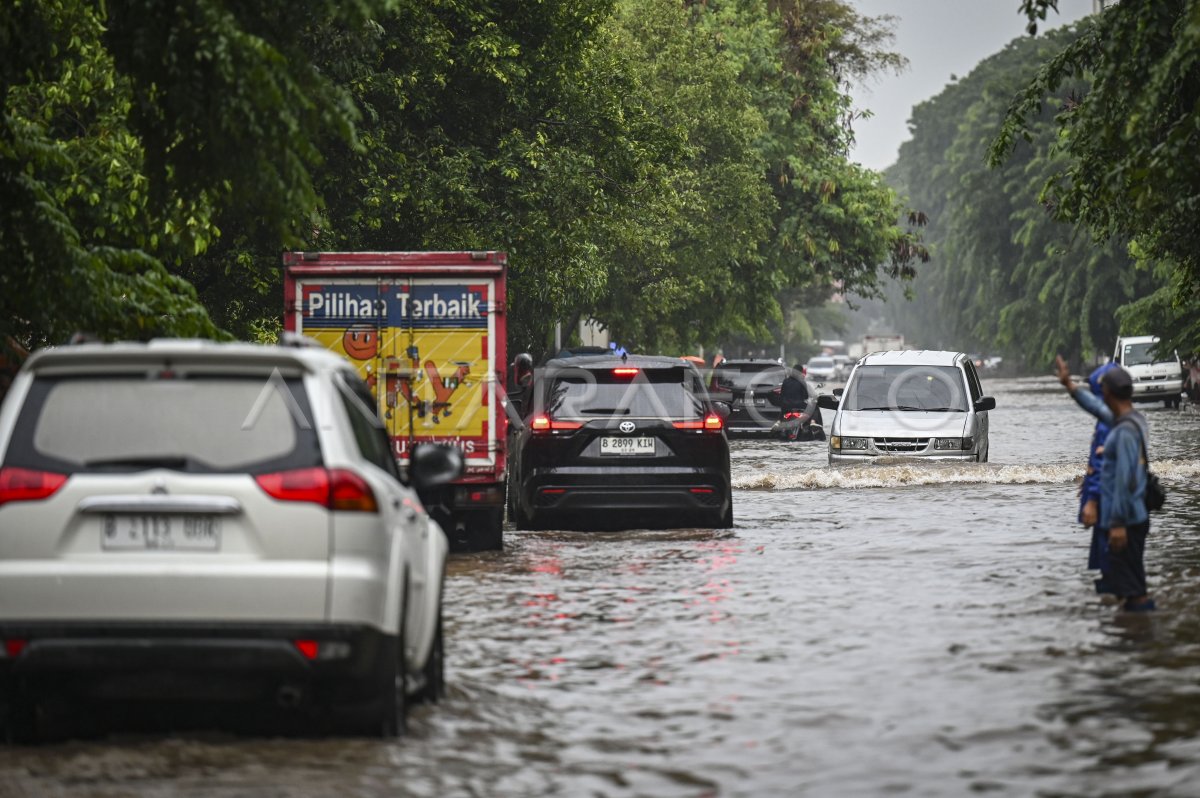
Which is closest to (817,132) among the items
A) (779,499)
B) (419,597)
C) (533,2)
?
(533,2)

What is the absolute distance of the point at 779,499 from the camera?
938 inches

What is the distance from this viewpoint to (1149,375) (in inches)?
2229

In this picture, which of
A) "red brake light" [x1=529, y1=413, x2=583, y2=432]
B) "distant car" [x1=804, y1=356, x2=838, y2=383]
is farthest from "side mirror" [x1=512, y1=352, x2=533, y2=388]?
"distant car" [x1=804, y1=356, x2=838, y2=383]

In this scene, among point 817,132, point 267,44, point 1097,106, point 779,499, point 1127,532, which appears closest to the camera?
point 267,44

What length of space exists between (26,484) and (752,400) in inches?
1317

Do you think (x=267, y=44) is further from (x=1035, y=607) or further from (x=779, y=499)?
(x=779, y=499)

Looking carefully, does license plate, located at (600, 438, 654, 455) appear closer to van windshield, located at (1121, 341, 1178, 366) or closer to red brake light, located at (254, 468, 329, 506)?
red brake light, located at (254, 468, 329, 506)

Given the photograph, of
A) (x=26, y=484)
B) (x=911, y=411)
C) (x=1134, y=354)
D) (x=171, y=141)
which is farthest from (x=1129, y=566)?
(x=1134, y=354)

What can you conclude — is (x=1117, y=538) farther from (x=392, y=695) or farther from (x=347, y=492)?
(x=347, y=492)

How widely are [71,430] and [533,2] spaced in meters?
25.1

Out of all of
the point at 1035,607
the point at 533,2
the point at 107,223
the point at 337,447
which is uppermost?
the point at 533,2

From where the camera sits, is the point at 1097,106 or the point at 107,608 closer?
the point at 107,608

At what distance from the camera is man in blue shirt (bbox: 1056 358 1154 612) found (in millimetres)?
12312

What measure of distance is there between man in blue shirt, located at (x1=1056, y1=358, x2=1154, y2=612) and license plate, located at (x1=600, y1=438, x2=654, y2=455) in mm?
6247
